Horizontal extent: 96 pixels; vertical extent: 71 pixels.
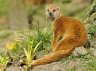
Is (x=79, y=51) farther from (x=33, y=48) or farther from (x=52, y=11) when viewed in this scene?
(x=33, y=48)

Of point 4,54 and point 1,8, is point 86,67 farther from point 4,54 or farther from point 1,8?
point 1,8

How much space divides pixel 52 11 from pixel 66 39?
53cm

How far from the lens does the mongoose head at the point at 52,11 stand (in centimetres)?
674

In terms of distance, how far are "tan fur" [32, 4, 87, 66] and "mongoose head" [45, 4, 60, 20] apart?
0.61ft

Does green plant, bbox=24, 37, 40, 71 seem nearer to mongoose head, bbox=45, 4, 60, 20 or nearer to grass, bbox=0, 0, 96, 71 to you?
grass, bbox=0, 0, 96, 71

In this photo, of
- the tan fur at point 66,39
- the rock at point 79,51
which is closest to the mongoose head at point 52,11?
the tan fur at point 66,39

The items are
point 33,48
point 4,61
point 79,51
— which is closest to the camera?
point 79,51

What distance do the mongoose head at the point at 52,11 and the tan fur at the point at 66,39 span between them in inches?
7.3

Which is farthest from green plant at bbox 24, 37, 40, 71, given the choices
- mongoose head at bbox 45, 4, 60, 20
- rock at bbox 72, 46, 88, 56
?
rock at bbox 72, 46, 88, 56

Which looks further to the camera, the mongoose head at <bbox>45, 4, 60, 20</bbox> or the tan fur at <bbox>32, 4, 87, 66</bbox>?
the mongoose head at <bbox>45, 4, 60, 20</bbox>

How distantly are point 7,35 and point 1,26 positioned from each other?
17.6 ft

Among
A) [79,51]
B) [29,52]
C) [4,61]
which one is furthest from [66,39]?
[4,61]

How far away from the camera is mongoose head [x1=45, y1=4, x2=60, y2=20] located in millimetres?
6738

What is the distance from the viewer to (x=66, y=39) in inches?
257
